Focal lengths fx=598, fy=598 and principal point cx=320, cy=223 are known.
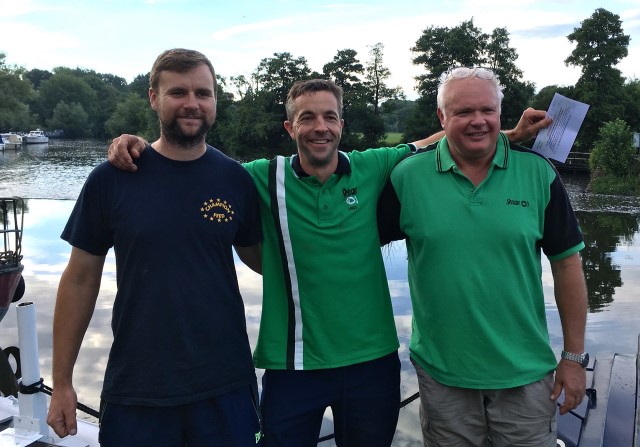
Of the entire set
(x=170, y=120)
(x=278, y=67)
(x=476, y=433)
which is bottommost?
(x=476, y=433)

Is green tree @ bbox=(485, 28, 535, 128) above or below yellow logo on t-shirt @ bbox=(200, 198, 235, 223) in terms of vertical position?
above

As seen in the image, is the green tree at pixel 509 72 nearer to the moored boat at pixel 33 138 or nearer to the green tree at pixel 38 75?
the moored boat at pixel 33 138

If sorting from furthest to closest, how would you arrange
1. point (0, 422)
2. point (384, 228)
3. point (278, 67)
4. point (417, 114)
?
point (278, 67)
point (417, 114)
point (0, 422)
point (384, 228)

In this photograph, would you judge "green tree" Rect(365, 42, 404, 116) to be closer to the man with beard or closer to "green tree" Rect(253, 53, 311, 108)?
"green tree" Rect(253, 53, 311, 108)

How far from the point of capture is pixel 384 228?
107 inches

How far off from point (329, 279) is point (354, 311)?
0.58ft

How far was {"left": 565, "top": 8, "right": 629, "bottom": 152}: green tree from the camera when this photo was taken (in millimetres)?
38469

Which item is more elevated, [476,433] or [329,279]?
[329,279]

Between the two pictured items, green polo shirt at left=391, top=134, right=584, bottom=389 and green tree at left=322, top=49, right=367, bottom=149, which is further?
green tree at left=322, top=49, right=367, bottom=149

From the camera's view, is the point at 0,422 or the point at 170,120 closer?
the point at 170,120

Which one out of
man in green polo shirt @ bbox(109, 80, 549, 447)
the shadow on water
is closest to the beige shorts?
man in green polo shirt @ bbox(109, 80, 549, 447)

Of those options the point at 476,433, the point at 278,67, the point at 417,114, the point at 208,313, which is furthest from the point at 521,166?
the point at 278,67

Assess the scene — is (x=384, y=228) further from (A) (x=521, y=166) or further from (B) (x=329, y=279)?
(A) (x=521, y=166)

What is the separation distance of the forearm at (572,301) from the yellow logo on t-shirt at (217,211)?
1.38m
